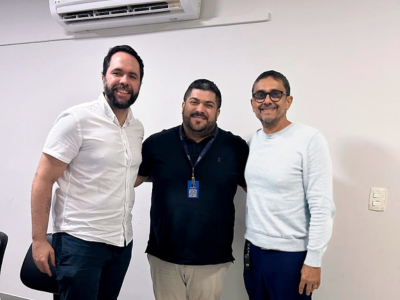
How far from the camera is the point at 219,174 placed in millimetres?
1558

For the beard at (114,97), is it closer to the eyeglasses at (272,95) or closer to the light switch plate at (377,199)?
the eyeglasses at (272,95)

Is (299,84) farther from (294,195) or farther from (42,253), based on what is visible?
(42,253)

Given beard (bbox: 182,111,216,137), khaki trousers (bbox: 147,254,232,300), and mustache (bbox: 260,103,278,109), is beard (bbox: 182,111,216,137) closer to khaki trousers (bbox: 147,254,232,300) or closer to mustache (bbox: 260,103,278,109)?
mustache (bbox: 260,103,278,109)

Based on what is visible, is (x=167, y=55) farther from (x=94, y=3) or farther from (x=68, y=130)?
(x=68, y=130)

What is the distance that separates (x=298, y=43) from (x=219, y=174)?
37.9 inches

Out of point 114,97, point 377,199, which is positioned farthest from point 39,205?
point 377,199

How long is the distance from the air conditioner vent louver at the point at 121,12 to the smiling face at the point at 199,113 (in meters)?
0.70

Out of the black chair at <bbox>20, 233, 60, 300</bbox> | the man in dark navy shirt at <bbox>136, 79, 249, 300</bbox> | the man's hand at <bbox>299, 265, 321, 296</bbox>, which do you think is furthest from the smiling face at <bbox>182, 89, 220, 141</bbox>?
the black chair at <bbox>20, 233, 60, 300</bbox>

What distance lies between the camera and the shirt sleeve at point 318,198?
1292 millimetres

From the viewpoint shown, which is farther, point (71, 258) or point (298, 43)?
point (298, 43)

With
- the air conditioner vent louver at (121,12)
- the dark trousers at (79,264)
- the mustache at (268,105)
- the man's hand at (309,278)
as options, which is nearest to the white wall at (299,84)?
the air conditioner vent louver at (121,12)

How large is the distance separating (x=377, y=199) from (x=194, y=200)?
106 centimetres

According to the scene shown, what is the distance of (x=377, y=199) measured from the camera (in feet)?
5.45

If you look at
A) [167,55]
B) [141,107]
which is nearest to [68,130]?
[141,107]
